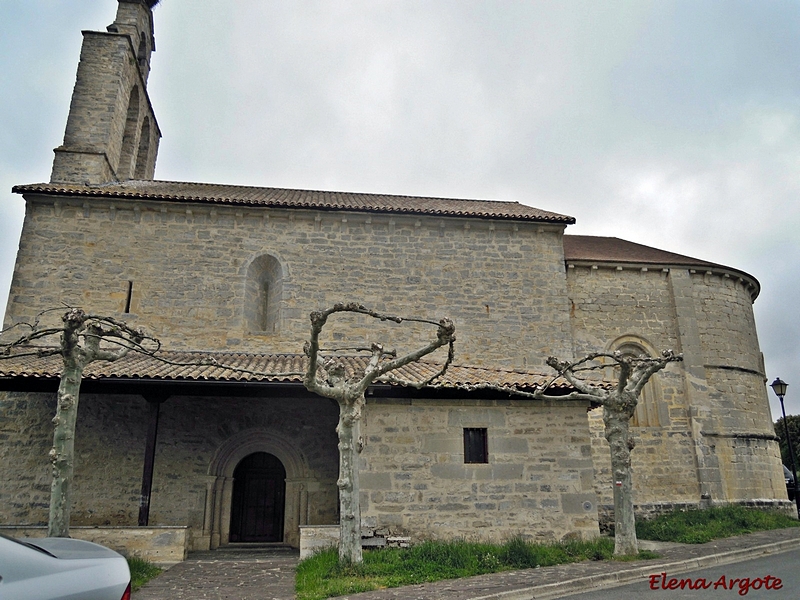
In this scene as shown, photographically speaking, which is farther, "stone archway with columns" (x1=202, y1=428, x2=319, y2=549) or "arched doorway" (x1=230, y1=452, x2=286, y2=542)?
"arched doorway" (x1=230, y1=452, x2=286, y2=542)

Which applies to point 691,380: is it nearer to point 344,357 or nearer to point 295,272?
point 344,357

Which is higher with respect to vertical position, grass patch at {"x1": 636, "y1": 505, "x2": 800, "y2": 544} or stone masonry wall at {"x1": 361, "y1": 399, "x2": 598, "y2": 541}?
stone masonry wall at {"x1": 361, "y1": 399, "x2": 598, "y2": 541}

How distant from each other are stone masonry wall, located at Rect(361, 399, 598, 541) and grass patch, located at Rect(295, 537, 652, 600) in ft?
1.36

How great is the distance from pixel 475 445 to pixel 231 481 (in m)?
5.16

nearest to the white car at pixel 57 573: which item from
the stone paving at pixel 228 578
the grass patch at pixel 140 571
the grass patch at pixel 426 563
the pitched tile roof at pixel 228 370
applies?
the grass patch at pixel 426 563

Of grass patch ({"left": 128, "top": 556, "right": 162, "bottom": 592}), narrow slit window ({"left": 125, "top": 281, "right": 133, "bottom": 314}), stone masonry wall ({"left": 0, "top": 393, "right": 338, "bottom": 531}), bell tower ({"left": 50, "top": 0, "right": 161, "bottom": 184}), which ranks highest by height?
bell tower ({"left": 50, "top": 0, "right": 161, "bottom": 184})

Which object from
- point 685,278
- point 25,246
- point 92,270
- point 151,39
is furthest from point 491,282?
point 151,39

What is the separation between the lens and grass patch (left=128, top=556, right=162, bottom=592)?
300 inches

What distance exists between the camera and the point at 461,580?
7562 mm

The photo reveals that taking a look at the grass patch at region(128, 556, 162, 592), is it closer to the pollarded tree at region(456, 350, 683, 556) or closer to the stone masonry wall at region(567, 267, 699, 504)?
the pollarded tree at region(456, 350, 683, 556)

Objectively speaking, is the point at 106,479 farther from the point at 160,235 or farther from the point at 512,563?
the point at 512,563
